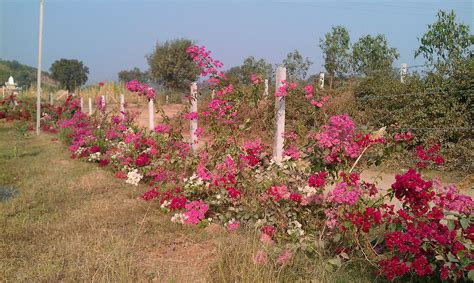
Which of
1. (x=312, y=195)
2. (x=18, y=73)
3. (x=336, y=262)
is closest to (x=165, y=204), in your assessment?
(x=312, y=195)

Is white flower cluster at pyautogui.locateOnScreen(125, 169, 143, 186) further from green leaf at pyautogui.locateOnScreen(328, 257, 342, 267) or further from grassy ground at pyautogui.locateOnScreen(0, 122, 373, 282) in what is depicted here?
green leaf at pyautogui.locateOnScreen(328, 257, 342, 267)

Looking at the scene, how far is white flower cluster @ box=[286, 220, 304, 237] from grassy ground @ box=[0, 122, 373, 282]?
441 millimetres

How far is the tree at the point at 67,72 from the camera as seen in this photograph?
61375 millimetres

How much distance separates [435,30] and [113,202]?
327 inches

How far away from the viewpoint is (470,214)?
2.88m

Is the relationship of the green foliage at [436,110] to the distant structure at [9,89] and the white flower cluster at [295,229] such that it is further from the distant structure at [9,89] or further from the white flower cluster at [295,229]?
the distant structure at [9,89]

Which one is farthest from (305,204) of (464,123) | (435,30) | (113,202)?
(435,30)

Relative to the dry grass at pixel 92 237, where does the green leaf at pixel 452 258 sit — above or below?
above

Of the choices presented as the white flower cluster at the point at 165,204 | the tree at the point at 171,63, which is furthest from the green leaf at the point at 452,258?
the tree at the point at 171,63

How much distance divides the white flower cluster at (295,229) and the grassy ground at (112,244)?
17.4 inches

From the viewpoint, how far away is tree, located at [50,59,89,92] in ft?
201

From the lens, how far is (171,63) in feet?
100

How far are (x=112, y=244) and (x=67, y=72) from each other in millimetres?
62422

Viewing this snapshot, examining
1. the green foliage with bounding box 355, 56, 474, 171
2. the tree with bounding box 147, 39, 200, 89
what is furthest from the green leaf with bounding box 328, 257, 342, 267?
the tree with bounding box 147, 39, 200, 89
